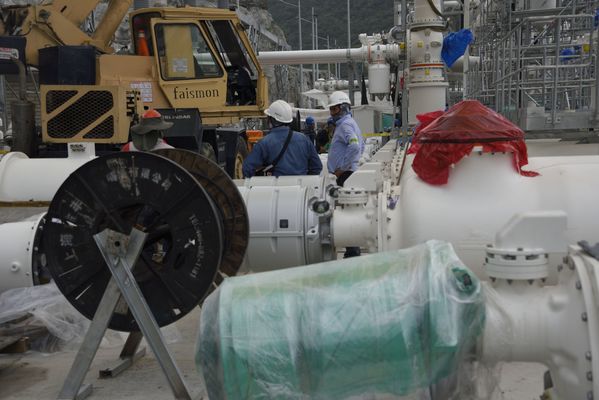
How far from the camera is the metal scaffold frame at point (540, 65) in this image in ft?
21.3

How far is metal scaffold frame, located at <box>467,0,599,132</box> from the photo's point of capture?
6.48 metres

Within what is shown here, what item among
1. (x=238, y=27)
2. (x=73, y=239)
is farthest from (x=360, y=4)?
A: (x=73, y=239)

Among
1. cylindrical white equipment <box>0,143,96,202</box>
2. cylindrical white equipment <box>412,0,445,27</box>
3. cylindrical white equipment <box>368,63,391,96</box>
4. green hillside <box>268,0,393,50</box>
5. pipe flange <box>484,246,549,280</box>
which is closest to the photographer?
pipe flange <box>484,246,549,280</box>

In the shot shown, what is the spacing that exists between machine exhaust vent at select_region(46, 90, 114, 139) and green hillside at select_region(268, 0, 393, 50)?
70.4 m

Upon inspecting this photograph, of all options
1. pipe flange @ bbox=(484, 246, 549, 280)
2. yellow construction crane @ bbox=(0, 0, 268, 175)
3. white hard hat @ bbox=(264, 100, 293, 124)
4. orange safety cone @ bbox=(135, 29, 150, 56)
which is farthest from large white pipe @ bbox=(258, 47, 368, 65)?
pipe flange @ bbox=(484, 246, 549, 280)

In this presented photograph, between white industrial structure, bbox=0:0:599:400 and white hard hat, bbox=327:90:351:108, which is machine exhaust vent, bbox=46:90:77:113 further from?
white hard hat, bbox=327:90:351:108

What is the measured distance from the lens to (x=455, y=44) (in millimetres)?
7922

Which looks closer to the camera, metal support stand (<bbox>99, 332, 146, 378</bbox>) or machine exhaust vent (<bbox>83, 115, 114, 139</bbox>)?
metal support stand (<bbox>99, 332, 146, 378</bbox>)

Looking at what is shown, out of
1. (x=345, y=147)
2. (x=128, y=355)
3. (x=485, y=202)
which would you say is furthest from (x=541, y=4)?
(x=128, y=355)

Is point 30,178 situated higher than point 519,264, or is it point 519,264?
point 519,264

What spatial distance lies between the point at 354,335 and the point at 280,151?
4.11m

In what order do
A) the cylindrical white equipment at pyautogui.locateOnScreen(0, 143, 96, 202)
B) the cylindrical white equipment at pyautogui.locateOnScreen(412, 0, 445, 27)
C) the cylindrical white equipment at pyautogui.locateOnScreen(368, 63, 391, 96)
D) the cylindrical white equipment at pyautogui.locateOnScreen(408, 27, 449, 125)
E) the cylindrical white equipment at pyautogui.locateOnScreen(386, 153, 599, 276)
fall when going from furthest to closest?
the cylindrical white equipment at pyautogui.locateOnScreen(368, 63, 391, 96) → the cylindrical white equipment at pyautogui.locateOnScreen(408, 27, 449, 125) → the cylindrical white equipment at pyautogui.locateOnScreen(412, 0, 445, 27) → the cylindrical white equipment at pyautogui.locateOnScreen(0, 143, 96, 202) → the cylindrical white equipment at pyautogui.locateOnScreen(386, 153, 599, 276)

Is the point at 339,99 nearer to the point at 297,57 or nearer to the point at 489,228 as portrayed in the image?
the point at 489,228

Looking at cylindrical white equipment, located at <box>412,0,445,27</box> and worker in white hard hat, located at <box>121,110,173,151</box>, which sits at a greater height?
cylindrical white equipment, located at <box>412,0,445,27</box>
